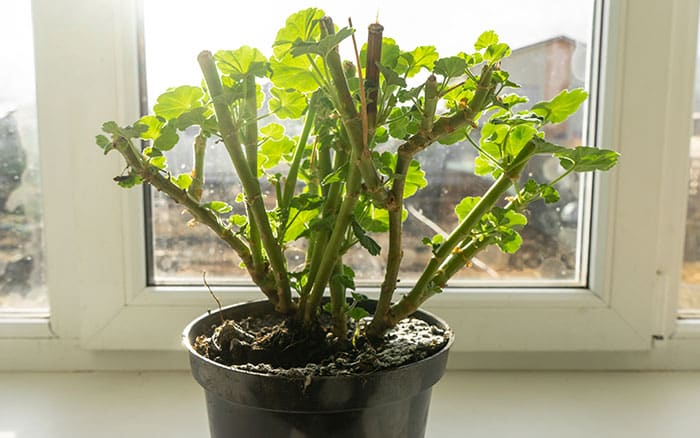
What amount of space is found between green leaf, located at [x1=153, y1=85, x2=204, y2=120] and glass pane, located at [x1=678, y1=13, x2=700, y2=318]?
67cm

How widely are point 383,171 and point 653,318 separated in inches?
22.0

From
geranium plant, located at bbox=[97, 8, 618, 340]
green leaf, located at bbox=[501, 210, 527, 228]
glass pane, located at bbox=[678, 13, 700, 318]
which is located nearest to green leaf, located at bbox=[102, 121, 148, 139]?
geranium plant, located at bbox=[97, 8, 618, 340]

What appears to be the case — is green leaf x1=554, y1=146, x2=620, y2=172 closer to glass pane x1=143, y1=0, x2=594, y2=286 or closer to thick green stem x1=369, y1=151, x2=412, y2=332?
thick green stem x1=369, y1=151, x2=412, y2=332

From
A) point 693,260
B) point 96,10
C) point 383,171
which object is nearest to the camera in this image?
point 383,171

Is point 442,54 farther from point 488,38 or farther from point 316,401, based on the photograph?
point 316,401

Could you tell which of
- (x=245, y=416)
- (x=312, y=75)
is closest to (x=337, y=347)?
(x=245, y=416)

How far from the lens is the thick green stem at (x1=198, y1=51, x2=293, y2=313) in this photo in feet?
1.61

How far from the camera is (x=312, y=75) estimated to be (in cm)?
50

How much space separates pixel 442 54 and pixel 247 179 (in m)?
0.41

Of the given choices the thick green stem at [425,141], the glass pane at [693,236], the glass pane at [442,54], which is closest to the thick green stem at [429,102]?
the thick green stem at [425,141]

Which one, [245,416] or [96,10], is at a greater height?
[96,10]

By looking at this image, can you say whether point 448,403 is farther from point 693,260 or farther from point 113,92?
point 113,92

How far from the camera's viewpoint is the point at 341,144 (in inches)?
21.2

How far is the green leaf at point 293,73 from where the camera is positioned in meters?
0.50
